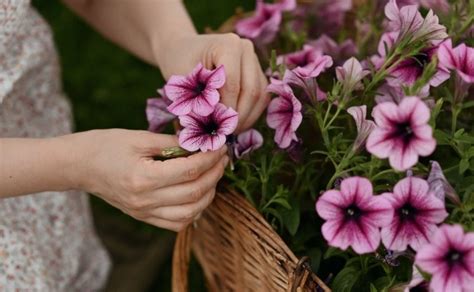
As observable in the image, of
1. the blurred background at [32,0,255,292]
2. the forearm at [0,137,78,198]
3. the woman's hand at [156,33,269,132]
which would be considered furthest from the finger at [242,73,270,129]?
the blurred background at [32,0,255,292]

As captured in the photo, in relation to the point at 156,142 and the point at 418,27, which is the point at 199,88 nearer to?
the point at 156,142

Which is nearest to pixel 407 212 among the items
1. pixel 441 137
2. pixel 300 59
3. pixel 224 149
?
pixel 441 137

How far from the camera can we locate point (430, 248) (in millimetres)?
622

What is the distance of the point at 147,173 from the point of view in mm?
766

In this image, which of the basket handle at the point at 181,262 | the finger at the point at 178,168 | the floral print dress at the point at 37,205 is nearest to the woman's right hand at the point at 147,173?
the finger at the point at 178,168

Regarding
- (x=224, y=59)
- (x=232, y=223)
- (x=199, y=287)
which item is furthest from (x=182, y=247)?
(x=199, y=287)

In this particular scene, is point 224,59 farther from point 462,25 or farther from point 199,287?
point 199,287

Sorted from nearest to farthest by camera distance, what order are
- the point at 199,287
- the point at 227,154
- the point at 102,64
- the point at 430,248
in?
1. the point at 430,248
2. the point at 227,154
3. the point at 199,287
4. the point at 102,64

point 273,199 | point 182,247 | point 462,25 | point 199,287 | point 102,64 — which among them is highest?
point 462,25

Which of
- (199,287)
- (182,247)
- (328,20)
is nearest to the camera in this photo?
(182,247)

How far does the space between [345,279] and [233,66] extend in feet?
0.87

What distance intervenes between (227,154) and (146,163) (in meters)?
0.10

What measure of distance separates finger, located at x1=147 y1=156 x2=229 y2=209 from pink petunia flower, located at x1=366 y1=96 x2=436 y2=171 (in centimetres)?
21

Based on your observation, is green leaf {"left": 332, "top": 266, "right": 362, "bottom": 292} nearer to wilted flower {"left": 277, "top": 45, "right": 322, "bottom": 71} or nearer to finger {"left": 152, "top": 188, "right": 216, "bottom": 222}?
finger {"left": 152, "top": 188, "right": 216, "bottom": 222}
